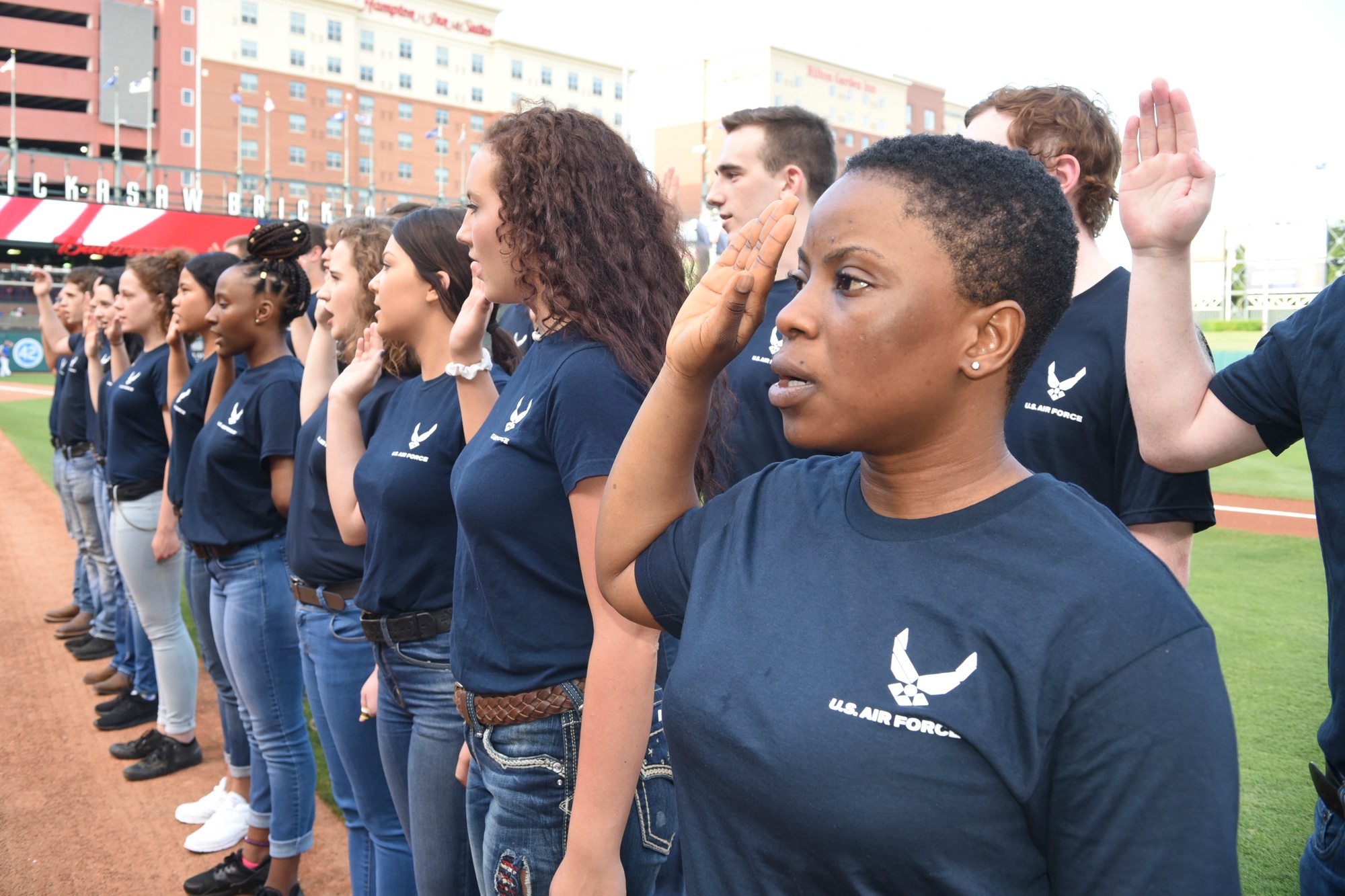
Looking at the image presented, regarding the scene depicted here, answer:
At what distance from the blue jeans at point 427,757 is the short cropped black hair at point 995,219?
1963mm

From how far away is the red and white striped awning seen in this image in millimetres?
30250

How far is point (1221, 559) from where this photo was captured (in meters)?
10.0

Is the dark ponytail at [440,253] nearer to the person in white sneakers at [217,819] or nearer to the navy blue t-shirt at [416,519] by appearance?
the navy blue t-shirt at [416,519]

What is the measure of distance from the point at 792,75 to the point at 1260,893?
7770 centimetres

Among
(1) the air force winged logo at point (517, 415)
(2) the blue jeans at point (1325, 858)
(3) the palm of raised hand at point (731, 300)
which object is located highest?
(3) the palm of raised hand at point (731, 300)

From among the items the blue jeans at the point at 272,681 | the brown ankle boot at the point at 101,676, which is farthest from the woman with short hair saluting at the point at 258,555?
the brown ankle boot at the point at 101,676

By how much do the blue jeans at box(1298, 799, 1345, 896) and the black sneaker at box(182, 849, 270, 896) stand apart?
396 centimetres

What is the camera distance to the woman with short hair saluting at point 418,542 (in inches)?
108

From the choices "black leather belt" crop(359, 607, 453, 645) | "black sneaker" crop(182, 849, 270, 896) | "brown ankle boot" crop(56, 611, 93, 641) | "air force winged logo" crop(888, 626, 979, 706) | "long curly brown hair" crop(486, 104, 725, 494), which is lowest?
"black sneaker" crop(182, 849, 270, 896)

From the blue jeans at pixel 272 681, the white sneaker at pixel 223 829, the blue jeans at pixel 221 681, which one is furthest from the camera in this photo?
the blue jeans at pixel 221 681

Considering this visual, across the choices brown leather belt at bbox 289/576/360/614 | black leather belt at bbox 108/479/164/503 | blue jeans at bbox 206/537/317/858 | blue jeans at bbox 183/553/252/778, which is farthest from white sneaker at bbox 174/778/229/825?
brown leather belt at bbox 289/576/360/614

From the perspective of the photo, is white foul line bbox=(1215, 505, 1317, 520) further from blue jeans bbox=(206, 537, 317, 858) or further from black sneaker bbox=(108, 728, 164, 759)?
black sneaker bbox=(108, 728, 164, 759)

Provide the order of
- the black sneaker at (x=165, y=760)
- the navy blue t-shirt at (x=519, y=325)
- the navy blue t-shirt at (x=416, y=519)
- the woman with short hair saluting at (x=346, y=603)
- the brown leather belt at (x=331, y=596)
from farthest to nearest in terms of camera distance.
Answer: the black sneaker at (x=165, y=760)
the navy blue t-shirt at (x=519, y=325)
the brown leather belt at (x=331, y=596)
the woman with short hair saluting at (x=346, y=603)
the navy blue t-shirt at (x=416, y=519)

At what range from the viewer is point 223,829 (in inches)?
189
